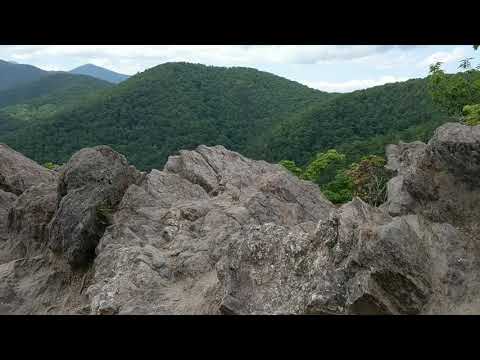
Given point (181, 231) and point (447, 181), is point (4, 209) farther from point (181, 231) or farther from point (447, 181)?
point (447, 181)

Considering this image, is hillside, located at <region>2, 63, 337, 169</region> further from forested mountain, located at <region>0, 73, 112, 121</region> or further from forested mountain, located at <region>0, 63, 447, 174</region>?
forested mountain, located at <region>0, 73, 112, 121</region>

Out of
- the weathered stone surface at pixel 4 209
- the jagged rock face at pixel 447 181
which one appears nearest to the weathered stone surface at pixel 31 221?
the weathered stone surface at pixel 4 209

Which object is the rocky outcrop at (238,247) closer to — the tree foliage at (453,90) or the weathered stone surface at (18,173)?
the weathered stone surface at (18,173)

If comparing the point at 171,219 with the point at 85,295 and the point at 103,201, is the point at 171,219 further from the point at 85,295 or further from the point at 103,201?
the point at 85,295

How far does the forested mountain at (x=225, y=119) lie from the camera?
7081cm

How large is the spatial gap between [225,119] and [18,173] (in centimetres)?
8444

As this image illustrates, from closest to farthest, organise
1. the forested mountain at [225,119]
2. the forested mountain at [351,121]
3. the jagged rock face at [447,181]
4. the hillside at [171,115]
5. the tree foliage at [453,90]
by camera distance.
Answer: the jagged rock face at [447,181] < the tree foliage at [453,90] < the forested mountain at [351,121] < the forested mountain at [225,119] < the hillside at [171,115]

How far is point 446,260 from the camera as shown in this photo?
18.1 ft

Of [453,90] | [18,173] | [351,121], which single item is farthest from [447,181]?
[351,121]

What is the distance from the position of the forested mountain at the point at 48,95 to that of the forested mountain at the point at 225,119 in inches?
707

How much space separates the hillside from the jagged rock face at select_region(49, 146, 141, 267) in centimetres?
6108

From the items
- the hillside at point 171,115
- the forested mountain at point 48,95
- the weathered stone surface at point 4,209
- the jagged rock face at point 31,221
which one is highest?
the jagged rock face at point 31,221

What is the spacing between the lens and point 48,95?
151375mm
